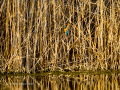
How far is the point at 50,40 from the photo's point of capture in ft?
17.7

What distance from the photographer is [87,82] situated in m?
4.48

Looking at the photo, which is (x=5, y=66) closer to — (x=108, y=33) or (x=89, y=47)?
(x=89, y=47)

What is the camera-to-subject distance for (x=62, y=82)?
4.52 metres

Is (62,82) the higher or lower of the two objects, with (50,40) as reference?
lower

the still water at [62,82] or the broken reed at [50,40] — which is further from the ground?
the broken reed at [50,40]

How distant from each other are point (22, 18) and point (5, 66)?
33.7 inches

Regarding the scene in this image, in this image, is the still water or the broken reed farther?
the broken reed

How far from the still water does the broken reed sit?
0.78ft

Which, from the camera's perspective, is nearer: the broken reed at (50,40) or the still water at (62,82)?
the still water at (62,82)

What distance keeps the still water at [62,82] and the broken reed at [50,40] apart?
0.24m

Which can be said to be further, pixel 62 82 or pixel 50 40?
pixel 50 40

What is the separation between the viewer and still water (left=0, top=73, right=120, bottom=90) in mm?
4059

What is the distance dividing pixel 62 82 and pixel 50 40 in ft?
3.56

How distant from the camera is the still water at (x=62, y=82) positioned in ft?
13.3
